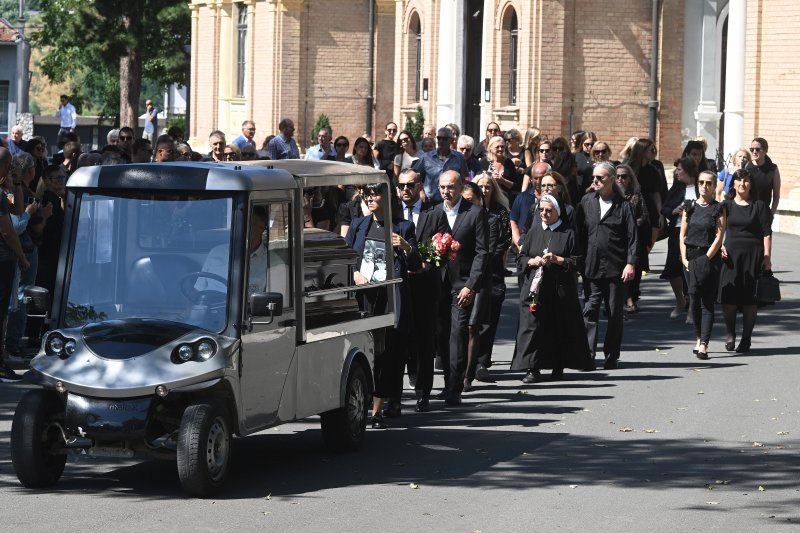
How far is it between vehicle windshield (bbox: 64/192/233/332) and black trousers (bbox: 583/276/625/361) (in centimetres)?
613

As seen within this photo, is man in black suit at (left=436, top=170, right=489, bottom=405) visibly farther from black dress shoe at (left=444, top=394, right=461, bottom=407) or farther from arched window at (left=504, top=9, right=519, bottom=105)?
arched window at (left=504, top=9, right=519, bottom=105)

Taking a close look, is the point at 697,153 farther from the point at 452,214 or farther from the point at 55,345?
the point at 55,345

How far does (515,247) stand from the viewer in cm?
1645

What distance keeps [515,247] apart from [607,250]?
1698 mm

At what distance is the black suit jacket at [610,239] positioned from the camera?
14.9 m

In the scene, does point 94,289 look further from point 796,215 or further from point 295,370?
point 796,215

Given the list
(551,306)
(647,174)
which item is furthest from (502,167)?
(551,306)

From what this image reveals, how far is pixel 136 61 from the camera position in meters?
56.3

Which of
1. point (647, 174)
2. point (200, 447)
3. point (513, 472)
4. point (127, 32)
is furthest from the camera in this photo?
point (127, 32)

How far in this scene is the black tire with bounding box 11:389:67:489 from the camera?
906cm

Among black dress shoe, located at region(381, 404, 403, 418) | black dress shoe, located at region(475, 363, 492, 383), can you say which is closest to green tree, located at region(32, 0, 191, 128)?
black dress shoe, located at region(475, 363, 492, 383)

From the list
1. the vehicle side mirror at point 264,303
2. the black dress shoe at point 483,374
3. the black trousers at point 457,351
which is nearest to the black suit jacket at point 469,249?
the black trousers at point 457,351

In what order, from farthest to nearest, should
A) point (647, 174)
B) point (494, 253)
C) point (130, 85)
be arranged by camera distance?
point (130, 85), point (647, 174), point (494, 253)

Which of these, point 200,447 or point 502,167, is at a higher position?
point 502,167
